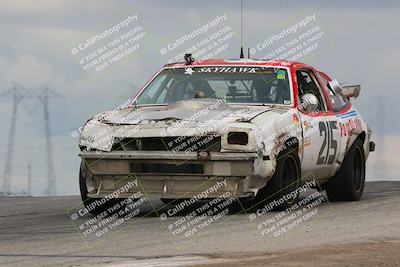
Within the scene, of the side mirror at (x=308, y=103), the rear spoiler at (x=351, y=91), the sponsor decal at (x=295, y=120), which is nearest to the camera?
the sponsor decal at (x=295, y=120)

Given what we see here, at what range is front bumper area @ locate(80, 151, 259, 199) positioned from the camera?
11117mm

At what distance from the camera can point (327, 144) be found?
1282cm

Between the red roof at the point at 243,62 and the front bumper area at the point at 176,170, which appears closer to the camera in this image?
the front bumper area at the point at 176,170

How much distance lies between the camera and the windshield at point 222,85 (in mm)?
12531

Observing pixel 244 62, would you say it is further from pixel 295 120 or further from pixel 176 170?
pixel 176 170

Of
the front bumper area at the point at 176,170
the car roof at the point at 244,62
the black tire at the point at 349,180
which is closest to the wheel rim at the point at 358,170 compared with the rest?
the black tire at the point at 349,180

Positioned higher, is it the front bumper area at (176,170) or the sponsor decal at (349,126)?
the sponsor decal at (349,126)

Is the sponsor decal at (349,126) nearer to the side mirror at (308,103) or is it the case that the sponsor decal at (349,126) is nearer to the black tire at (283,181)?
the side mirror at (308,103)

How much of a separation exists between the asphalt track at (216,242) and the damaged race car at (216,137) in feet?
1.25

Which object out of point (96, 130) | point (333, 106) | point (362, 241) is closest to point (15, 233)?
point (96, 130)

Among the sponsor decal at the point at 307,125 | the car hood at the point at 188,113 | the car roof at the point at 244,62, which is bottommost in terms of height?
the sponsor decal at the point at 307,125

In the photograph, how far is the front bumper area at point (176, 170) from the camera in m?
11.1

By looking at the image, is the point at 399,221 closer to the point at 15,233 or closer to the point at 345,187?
the point at 345,187

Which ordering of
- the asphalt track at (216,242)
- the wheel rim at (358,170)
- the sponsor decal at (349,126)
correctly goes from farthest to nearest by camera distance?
the wheel rim at (358,170) → the sponsor decal at (349,126) → the asphalt track at (216,242)
